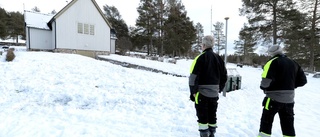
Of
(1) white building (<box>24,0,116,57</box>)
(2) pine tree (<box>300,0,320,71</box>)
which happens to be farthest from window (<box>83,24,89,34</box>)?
(2) pine tree (<box>300,0,320,71</box>)

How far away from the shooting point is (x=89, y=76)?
881cm

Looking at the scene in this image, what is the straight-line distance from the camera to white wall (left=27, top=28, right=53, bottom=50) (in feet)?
64.5

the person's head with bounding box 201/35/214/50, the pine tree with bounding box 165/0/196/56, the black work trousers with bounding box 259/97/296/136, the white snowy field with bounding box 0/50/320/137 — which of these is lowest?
the white snowy field with bounding box 0/50/320/137

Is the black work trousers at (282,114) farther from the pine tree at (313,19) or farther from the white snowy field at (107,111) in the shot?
the pine tree at (313,19)

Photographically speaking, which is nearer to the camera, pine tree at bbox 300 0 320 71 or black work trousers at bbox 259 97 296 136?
black work trousers at bbox 259 97 296 136

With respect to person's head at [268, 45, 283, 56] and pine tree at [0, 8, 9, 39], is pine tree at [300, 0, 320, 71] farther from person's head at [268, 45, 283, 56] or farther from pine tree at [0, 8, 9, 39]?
pine tree at [0, 8, 9, 39]

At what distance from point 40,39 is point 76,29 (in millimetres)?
4567

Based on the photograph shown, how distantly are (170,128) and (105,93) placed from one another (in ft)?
10.5

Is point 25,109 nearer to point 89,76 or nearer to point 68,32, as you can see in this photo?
point 89,76

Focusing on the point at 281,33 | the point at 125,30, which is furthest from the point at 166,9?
the point at 281,33

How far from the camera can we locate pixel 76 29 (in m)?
19.0

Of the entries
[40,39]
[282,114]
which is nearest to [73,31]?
[40,39]

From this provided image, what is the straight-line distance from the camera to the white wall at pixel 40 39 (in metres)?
19.7

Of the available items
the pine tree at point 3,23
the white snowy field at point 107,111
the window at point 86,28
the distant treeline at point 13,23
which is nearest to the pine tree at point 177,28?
the window at point 86,28
